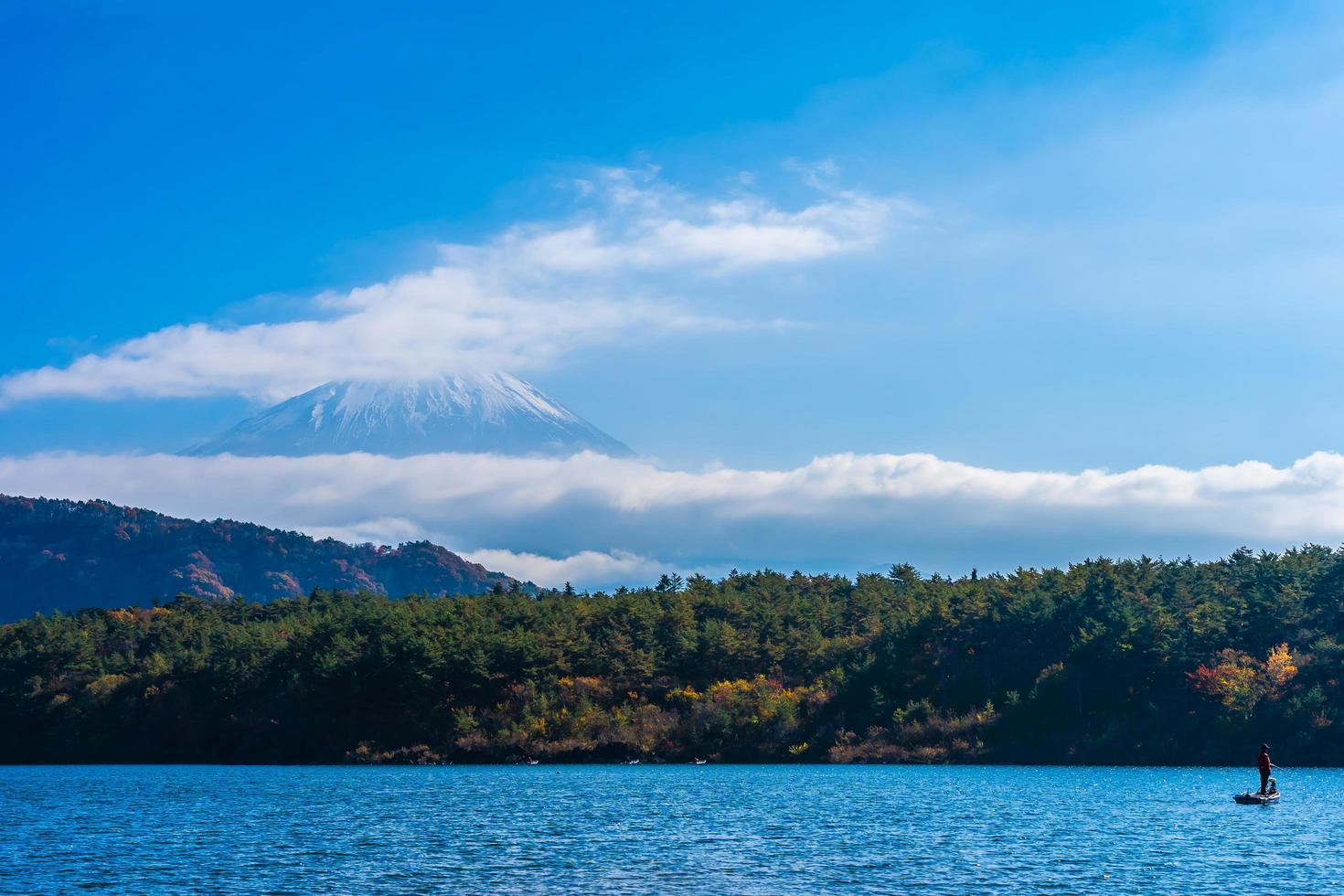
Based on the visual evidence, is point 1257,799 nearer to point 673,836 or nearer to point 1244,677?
point 673,836

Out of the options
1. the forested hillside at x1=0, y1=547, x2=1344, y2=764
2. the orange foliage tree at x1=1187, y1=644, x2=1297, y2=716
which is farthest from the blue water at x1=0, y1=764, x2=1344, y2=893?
the forested hillside at x1=0, y1=547, x2=1344, y2=764

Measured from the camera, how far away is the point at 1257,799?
64.0 meters

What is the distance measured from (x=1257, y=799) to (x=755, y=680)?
6388 cm

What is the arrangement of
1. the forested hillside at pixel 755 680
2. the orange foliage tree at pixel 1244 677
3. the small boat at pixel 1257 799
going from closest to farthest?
the small boat at pixel 1257 799 < the orange foliage tree at pixel 1244 677 < the forested hillside at pixel 755 680

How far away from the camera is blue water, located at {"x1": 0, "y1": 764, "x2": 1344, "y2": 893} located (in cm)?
3956

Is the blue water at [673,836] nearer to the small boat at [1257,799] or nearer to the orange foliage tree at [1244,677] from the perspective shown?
the small boat at [1257,799]

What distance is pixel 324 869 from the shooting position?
41812mm

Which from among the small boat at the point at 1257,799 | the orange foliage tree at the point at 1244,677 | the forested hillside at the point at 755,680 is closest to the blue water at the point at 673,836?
the small boat at the point at 1257,799

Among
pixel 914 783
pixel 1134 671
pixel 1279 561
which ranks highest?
pixel 1279 561

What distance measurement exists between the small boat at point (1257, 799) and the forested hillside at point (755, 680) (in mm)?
38322

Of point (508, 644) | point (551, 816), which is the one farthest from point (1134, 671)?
point (551, 816)

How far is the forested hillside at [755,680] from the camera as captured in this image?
105625 mm

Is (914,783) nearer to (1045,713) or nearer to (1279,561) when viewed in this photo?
(1045,713)

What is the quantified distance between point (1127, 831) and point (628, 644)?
77012mm
